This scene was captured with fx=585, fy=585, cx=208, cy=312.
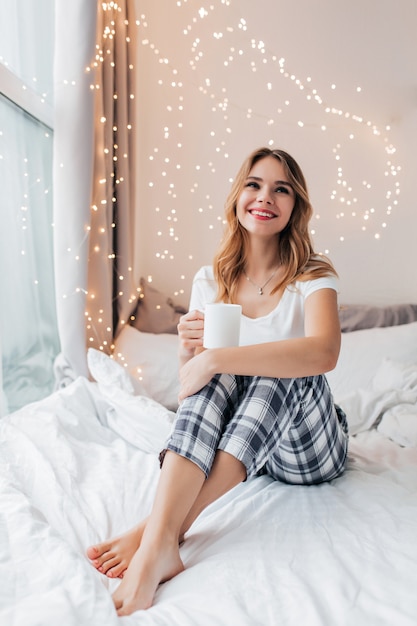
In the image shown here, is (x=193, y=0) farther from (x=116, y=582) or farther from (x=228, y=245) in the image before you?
(x=116, y=582)

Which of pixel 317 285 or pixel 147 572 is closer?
pixel 147 572

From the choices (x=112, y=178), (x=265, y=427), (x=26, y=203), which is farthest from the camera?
(x=112, y=178)

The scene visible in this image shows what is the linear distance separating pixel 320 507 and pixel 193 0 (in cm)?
207

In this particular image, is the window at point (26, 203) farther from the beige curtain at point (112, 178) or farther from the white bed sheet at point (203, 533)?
the white bed sheet at point (203, 533)

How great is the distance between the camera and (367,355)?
6.28ft

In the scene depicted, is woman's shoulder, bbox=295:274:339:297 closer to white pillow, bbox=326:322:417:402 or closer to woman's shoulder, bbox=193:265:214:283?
woman's shoulder, bbox=193:265:214:283

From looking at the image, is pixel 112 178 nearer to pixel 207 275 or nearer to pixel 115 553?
pixel 207 275

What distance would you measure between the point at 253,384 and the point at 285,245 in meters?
0.53

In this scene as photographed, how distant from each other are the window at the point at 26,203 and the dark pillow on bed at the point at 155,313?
1.29 feet

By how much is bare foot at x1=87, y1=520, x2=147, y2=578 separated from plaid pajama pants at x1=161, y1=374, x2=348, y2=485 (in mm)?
139

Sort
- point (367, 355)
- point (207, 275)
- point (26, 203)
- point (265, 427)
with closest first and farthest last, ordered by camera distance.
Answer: point (265, 427) < point (207, 275) < point (26, 203) < point (367, 355)

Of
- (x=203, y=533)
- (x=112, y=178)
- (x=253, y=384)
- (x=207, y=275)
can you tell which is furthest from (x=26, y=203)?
(x=203, y=533)

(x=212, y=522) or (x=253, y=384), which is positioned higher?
(x=253, y=384)

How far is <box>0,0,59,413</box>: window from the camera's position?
1.62 meters
